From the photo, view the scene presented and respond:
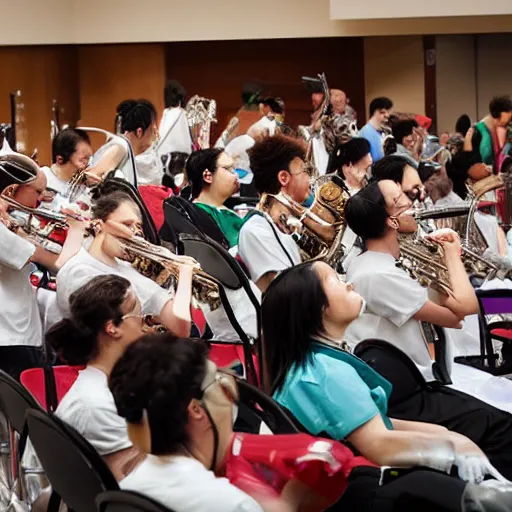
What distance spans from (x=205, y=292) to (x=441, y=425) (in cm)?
94

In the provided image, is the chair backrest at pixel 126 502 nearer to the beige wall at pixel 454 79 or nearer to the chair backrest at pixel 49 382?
the chair backrest at pixel 49 382

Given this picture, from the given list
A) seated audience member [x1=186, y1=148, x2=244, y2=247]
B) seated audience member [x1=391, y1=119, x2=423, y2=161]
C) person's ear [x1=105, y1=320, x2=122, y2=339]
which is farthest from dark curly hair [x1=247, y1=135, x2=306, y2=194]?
seated audience member [x1=391, y1=119, x2=423, y2=161]

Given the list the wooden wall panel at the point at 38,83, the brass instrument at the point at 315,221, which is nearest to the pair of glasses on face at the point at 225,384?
the brass instrument at the point at 315,221

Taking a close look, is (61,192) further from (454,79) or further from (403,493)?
A: (454,79)

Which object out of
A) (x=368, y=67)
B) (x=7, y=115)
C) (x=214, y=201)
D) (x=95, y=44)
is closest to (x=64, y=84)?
(x=95, y=44)

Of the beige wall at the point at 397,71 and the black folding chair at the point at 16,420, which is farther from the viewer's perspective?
the beige wall at the point at 397,71

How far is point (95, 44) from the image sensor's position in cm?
1199

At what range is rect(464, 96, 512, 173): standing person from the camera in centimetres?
855

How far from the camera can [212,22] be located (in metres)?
11.3

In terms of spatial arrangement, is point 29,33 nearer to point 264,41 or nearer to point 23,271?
point 264,41

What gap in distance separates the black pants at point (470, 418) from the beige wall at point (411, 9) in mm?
7442

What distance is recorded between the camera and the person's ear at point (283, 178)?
4445 mm

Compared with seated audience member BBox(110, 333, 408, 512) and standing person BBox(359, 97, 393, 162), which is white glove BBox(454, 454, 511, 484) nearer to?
seated audience member BBox(110, 333, 408, 512)

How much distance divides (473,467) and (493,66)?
10797 millimetres
